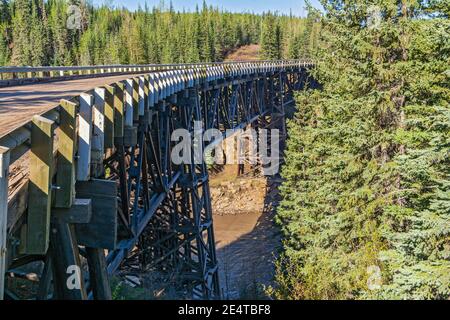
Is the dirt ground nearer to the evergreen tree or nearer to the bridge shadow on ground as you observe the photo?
the bridge shadow on ground

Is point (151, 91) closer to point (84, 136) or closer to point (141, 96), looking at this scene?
point (141, 96)

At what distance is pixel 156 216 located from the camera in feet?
48.4

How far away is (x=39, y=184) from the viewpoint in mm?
3279

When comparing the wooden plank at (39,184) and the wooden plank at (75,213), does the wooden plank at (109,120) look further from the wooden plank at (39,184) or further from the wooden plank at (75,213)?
the wooden plank at (39,184)

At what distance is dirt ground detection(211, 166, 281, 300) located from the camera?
23.7m

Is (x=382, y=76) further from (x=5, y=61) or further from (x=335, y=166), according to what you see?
(x=5, y=61)

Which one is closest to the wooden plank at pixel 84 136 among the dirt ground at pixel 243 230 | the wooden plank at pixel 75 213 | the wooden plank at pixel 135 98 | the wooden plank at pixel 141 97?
the wooden plank at pixel 75 213

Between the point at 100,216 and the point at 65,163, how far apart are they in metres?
1.05

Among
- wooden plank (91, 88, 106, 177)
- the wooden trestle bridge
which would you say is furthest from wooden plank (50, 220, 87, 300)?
wooden plank (91, 88, 106, 177)

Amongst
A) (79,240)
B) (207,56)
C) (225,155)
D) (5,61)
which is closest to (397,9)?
(79,240)

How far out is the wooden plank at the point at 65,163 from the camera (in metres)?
3.84

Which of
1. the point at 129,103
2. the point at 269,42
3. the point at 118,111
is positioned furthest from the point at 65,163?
the point at 269,42
